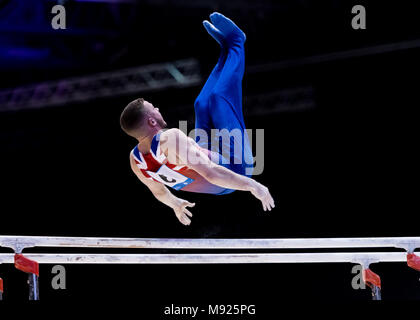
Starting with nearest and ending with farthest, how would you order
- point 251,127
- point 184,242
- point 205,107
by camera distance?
point 184,242
point 205,107
point 251,127

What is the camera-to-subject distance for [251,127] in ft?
26.1

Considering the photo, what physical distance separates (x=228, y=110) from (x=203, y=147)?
384mm

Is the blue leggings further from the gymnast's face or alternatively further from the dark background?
the dark background

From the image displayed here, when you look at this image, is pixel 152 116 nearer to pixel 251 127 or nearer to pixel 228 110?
pixel 228 110

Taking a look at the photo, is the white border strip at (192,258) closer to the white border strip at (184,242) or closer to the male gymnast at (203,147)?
the white border strip at (184,242)

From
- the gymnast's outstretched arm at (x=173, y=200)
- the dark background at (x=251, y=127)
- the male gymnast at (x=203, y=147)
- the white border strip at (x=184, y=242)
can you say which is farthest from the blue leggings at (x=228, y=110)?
the dark background at (x=251, y=127)

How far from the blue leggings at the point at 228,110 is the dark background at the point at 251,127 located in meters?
2.92

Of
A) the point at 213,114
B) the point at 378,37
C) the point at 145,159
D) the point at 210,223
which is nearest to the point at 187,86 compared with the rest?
the point at 210,223

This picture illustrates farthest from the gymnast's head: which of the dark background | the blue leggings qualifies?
the dark background

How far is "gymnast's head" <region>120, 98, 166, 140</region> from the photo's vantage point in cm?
Answer: 389

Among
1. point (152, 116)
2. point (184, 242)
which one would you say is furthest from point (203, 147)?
point (184, 242)

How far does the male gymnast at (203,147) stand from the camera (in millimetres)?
3783

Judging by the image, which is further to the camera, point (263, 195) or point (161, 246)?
point (161, 246)

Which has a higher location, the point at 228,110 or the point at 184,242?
the point at 228,110
